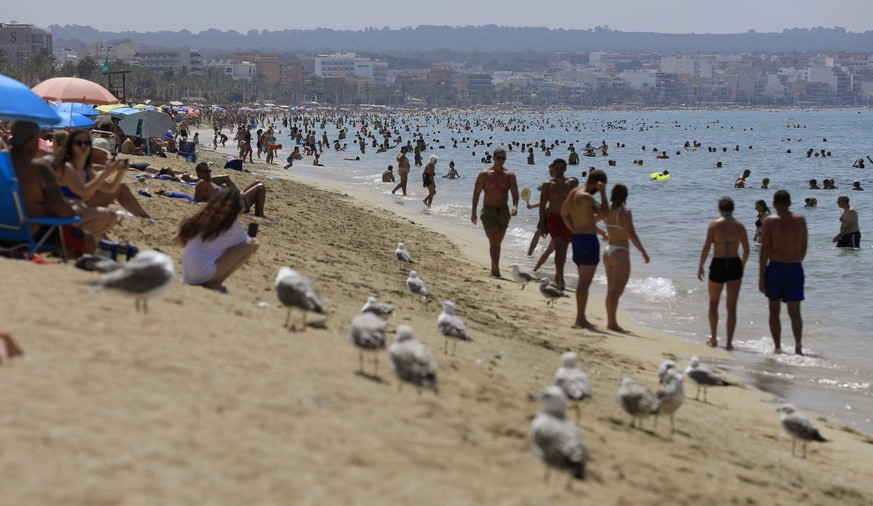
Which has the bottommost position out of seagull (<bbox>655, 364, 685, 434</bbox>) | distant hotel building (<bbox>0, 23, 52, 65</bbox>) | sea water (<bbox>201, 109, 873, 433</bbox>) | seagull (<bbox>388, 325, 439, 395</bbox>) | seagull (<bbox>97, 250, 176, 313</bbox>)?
sea water (<bbox>201, 109, 873, 433</bbox>)

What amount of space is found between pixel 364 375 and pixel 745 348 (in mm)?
5512

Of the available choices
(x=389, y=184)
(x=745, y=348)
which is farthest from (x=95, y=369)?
(x=389, y=184)

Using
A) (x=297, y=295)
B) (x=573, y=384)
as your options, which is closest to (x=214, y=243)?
(x=297, y=295)

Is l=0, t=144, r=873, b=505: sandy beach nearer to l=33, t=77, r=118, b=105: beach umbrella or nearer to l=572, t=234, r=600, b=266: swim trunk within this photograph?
l=572, t=234, r=600, b=266: swim trunk

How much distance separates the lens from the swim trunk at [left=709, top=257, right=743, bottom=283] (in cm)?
962

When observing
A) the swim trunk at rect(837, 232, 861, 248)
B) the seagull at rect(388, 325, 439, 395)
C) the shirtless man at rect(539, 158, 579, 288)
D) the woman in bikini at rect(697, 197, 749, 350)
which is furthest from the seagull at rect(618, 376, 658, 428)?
the swim trunk at rect(837, 232, 861, 248)

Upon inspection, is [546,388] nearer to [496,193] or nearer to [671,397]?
[671,397]

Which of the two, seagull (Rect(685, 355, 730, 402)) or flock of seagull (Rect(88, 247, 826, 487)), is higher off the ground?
flock of seagull (Rect(88, 247, 826, 487))

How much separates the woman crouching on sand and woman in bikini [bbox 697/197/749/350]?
435 centimetres

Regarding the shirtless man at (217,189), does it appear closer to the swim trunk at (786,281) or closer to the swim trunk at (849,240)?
the swim trunk at (786,281)

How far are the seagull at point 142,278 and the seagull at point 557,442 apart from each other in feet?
7.43

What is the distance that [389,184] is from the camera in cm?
3017

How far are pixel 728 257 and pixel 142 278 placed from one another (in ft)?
19.4

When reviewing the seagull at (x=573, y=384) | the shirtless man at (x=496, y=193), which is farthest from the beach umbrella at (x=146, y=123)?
the seagull at (x=573, y=384)
